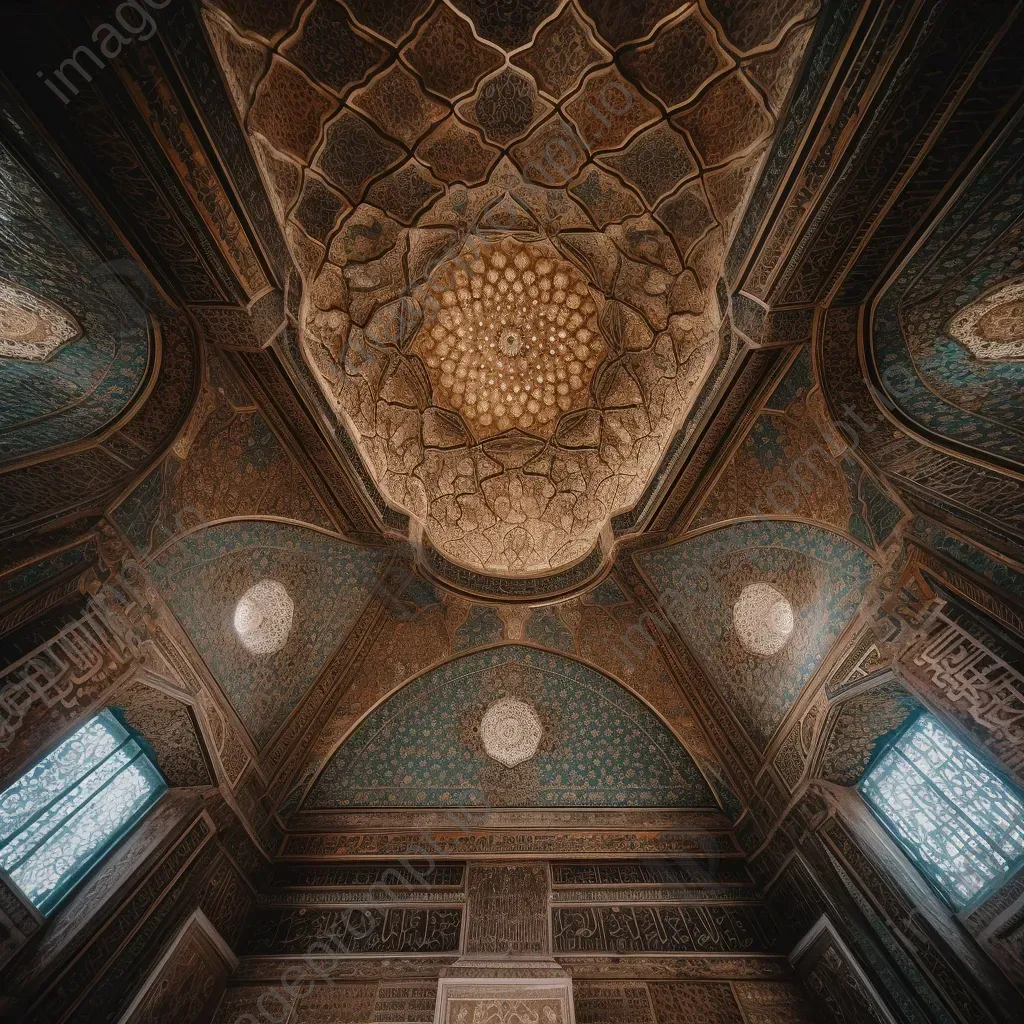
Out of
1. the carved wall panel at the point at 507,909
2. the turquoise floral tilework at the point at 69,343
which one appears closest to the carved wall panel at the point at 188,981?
the carved wall panel at the point at 507,909

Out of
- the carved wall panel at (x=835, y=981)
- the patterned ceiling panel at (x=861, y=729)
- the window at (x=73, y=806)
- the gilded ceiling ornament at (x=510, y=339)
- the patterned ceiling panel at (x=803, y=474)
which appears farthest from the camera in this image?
the gilded ceiling ornament at (x=510, y=339)

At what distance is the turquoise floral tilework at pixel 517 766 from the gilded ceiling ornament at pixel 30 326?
4785 millimetres

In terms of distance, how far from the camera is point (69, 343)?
3430 millimetres

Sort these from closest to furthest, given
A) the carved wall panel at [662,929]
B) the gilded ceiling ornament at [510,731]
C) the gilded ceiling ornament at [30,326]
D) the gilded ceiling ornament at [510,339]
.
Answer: the gilded ceiling ornament at [30,326]
the carved wall panel at [662,929]
the gilded ceiling ornament at [510,339]
the gilded ceiling ornament at [510,731]

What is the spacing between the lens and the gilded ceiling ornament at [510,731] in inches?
242

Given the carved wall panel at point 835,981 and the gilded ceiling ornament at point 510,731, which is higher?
the carved wall panel at point 835,981

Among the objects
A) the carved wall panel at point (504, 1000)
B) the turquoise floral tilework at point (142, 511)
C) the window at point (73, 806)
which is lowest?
the carved wall panel at point (504, 1000)

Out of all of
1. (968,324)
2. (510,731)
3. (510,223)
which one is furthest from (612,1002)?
(510,223)

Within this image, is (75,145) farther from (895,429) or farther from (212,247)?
(895,429)

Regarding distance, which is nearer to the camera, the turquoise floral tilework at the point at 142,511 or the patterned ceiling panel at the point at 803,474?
the turquoise floral tilework at the point at 142,511

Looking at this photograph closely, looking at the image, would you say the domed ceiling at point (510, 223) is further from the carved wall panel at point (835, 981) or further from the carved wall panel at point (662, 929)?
the carved wall panel at point (835, 981)

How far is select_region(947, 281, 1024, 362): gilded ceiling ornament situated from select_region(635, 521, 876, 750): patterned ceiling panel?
5.38 feet

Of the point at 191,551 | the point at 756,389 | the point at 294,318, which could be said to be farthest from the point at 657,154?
the point at 191,551

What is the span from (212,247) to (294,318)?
0.84 meters
